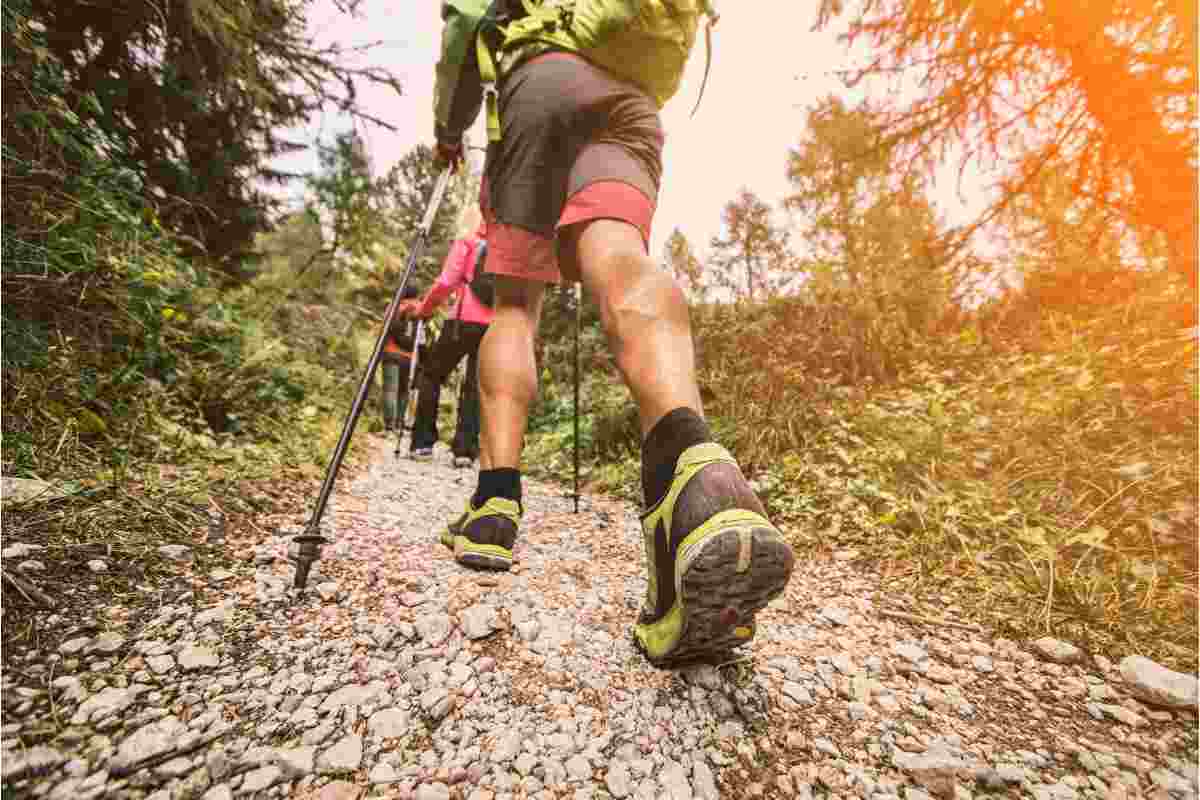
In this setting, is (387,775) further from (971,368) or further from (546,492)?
(971,368)

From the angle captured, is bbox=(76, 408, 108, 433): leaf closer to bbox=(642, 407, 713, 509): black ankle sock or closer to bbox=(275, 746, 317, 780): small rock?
bbox=(275, 746, 317, 780): small rock

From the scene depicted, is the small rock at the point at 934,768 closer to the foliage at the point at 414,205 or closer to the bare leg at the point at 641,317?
the bare leg at the point at 641,317

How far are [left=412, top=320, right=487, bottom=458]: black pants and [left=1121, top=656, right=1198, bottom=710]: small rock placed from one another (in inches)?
153

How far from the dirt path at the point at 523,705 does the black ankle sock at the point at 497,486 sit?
250 mm

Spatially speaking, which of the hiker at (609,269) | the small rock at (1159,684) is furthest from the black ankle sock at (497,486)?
the small rock at (1159,684)

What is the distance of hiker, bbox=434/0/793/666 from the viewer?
966 millimetres

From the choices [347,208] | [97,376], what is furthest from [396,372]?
[347,208]

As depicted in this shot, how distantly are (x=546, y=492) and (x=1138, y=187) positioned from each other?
18.6ft

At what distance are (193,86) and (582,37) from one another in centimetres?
424

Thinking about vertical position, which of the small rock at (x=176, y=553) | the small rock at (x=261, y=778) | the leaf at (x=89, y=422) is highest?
the leaf at (x=89, y=422)

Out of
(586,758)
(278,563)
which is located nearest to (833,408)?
(586,758)

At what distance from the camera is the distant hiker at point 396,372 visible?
6312 millimetres

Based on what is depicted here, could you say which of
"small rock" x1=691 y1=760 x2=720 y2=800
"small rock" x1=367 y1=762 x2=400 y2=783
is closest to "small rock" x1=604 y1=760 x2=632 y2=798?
"small rock" x1=691 y1=760 x2=720 y2=800

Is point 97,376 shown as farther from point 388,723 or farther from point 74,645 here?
point 388,723
